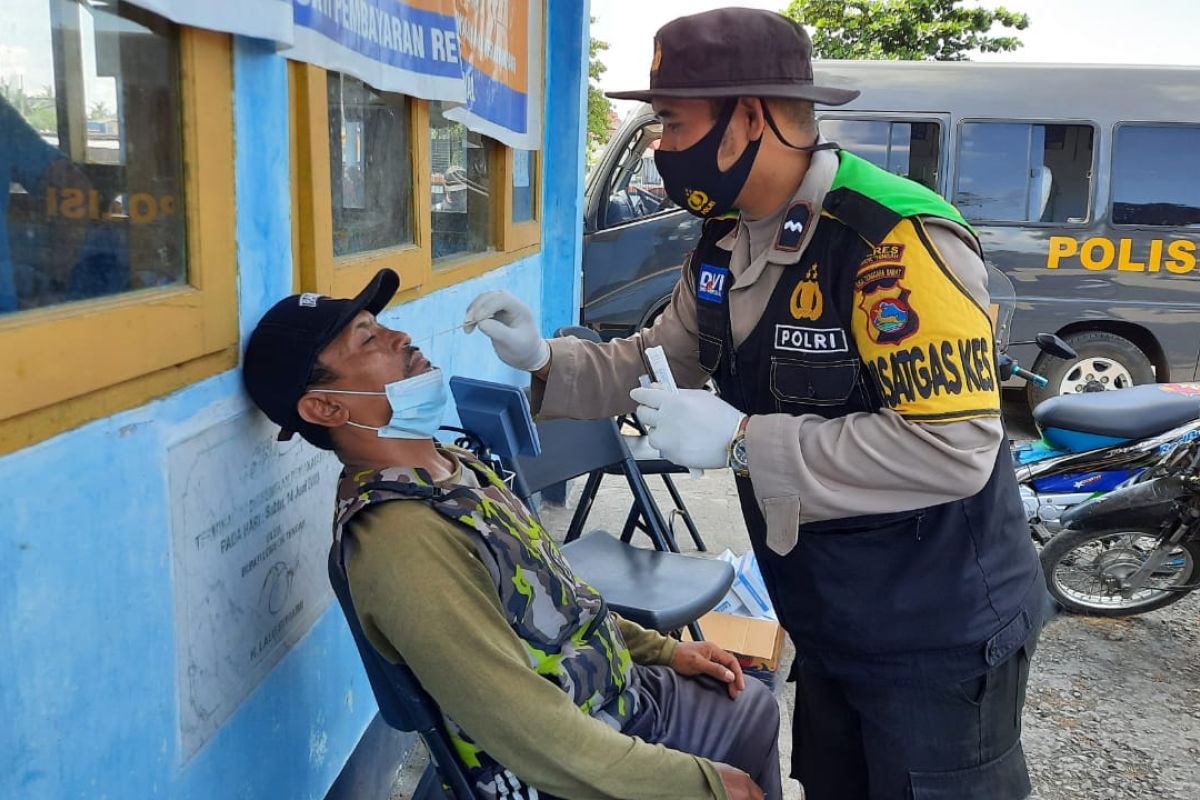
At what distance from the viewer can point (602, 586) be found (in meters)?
2.82

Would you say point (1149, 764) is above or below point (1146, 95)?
below

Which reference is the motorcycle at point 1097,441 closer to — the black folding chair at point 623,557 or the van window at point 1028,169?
the black folding chair at point 623,557

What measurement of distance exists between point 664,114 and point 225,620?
44.1 inches

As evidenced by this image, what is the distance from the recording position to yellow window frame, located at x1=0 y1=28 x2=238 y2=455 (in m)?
1.09

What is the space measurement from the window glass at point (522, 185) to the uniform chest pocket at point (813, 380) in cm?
250

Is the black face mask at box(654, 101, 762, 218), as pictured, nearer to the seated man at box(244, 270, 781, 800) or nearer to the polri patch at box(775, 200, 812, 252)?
the polri patch at box(775, 200, 812, 252)

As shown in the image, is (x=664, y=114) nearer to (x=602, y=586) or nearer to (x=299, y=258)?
(x=299, y=258)

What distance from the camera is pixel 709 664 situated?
2.08 m

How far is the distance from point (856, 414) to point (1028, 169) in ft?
A: 18.9

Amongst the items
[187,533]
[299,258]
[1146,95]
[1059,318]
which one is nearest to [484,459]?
[299,258]

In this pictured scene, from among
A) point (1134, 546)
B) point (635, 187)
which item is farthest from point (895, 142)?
point (1134, 546)

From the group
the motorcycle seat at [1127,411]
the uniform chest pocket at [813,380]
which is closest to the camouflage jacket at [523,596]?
the uniform chest pocket at [813,380]

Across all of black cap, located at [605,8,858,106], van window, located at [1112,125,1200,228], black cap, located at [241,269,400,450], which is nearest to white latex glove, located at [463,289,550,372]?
black cap, located at [241,269,400,450]

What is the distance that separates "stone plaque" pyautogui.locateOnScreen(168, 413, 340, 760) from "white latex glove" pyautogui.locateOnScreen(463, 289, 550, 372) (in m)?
0.42
